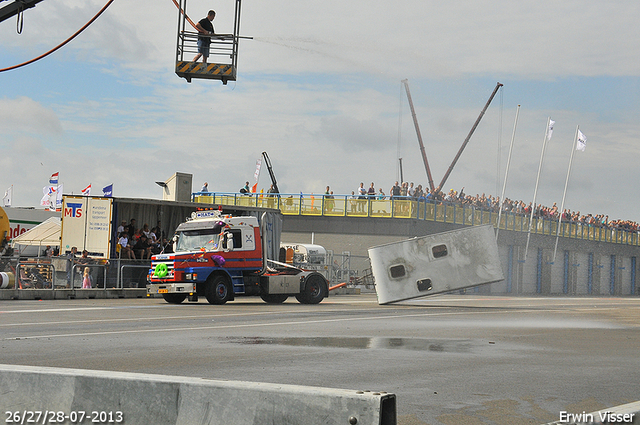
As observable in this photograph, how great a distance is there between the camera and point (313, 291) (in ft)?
83.7

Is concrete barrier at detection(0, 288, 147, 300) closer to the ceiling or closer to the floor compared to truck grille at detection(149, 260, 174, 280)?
closer to the floor

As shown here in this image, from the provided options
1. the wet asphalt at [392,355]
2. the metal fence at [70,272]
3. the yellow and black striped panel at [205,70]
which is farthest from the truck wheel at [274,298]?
the yellow and black striped panel at [205,70]

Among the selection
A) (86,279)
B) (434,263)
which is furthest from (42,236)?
(434,263)

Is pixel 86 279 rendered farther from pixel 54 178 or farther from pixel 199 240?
pixel 54 178

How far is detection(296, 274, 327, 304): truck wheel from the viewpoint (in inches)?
994

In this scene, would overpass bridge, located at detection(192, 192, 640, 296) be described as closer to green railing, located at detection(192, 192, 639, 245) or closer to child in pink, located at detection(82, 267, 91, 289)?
green railing, located at detection(192, 192, 639, 245)

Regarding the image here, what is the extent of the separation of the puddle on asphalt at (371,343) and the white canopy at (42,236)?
26.6m

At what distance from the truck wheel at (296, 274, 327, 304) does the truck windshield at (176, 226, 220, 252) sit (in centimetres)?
345

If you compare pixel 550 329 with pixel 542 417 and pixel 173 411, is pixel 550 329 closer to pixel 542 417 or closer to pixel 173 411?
pixel 542 417

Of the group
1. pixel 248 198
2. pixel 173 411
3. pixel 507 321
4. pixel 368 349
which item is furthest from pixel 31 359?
pixel 248 198

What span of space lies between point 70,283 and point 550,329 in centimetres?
1675

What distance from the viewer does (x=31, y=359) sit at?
875cm

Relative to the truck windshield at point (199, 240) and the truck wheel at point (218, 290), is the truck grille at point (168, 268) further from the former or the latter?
the truck wheel at point (218, 290)

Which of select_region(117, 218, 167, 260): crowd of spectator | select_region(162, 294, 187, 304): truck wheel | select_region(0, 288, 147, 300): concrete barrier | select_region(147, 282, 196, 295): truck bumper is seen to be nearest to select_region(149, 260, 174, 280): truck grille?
select_region(147, 282, 196, 295): truck bumper
